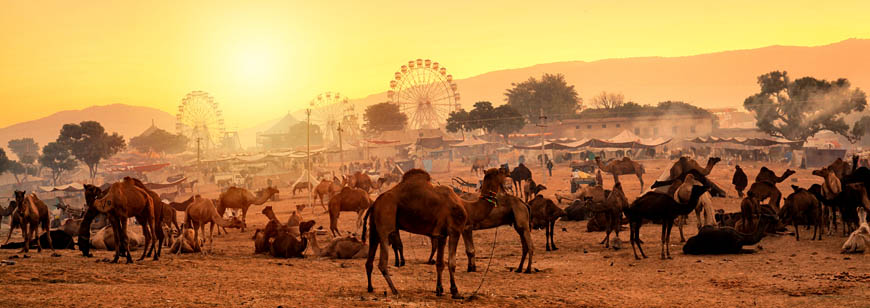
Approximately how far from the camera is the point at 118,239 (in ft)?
45.7

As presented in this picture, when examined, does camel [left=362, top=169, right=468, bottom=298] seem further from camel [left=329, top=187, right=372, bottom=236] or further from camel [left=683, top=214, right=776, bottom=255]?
camel [left=329, top=187, right=372, bottom=236]

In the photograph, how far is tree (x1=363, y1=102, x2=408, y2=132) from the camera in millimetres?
151375

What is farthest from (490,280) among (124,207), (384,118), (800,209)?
(384,118)

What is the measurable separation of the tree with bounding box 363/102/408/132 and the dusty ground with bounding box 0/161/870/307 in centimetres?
13346

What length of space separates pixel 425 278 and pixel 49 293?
620 centimetres

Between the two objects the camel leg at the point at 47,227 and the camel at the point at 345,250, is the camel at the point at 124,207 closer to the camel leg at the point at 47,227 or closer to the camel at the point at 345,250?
the camel leg at the point at 47,227

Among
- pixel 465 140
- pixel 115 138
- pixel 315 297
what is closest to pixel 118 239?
pixel 315 297

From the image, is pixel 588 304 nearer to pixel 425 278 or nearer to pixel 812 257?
pixel 425 278

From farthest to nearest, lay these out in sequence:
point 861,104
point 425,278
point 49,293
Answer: point 861,104 → point 425,278 → point 49,293

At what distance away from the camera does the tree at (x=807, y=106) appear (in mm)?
83688

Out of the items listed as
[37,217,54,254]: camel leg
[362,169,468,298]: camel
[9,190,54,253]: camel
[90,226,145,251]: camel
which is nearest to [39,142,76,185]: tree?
[90,226,145,251]: camel

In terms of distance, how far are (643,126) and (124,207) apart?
346 feet

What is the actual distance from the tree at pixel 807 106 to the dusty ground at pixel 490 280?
7440 centimetres

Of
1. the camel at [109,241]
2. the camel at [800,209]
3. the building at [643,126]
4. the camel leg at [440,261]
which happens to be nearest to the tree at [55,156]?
the building at [643,126]
